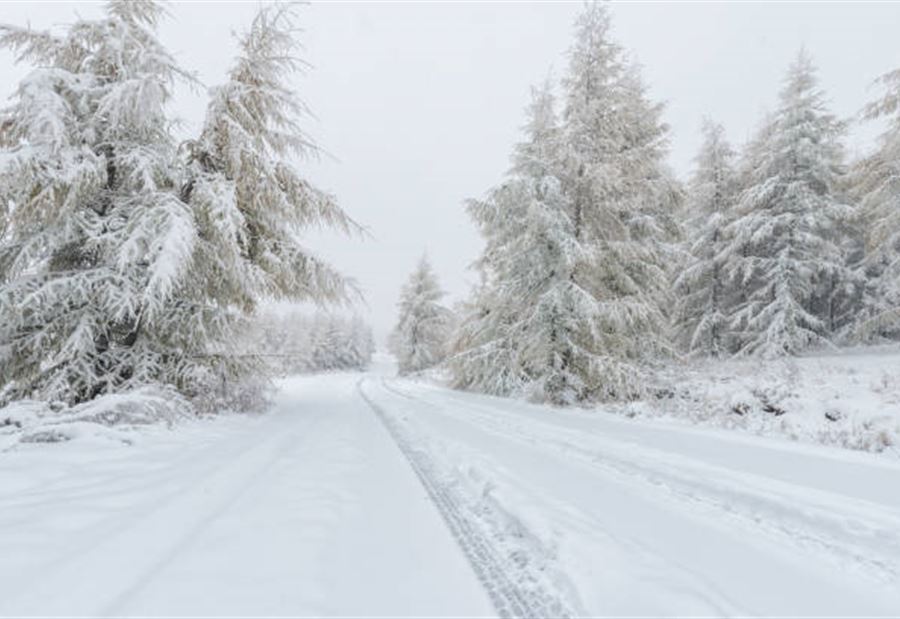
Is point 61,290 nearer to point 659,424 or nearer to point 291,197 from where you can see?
point 291,197

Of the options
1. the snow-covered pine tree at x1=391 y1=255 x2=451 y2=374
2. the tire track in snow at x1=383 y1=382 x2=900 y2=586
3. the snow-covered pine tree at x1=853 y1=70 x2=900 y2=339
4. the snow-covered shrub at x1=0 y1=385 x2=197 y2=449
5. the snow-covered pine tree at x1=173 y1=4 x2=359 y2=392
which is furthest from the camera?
the snow-covered pine tree at x1=391 y1=255 x2=451 y2=374

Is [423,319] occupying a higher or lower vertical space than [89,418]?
higher

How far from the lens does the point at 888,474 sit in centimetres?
461

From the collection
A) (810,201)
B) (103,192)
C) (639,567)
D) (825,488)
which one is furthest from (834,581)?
(810,201)

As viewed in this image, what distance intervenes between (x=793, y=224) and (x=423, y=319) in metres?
27.7

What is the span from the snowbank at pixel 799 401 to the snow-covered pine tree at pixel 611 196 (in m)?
1.72

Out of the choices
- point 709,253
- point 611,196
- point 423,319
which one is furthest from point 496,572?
point 423,319

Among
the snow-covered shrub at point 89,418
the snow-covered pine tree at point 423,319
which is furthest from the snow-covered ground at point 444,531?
the snow-covered pine tree at point 423,319

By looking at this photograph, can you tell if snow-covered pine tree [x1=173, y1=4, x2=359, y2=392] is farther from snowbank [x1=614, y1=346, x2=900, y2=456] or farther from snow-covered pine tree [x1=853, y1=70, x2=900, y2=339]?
snow-covered pine tree [x1=853, y1=70, x2=900, y2=339]

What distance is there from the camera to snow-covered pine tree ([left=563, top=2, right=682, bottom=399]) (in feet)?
43.7

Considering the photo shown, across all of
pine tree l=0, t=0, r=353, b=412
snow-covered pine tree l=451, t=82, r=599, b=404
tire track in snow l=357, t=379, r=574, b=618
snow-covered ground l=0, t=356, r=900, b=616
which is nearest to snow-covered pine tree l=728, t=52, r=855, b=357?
snow-covered pine tree l=451, t=82, r=599, b=404

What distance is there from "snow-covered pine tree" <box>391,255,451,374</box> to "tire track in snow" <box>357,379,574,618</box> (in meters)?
36.3

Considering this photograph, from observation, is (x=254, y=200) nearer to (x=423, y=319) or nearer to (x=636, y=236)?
(x=636, y=236)

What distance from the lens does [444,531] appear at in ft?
10.5
